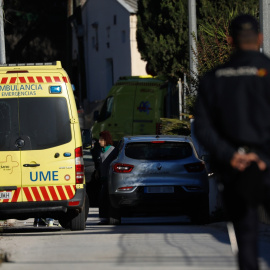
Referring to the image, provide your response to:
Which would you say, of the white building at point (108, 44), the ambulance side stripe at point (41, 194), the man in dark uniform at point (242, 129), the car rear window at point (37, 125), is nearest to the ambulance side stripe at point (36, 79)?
the car rear window at point (37, 125)

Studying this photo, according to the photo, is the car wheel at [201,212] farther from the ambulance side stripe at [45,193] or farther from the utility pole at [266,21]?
the ambulance side stripe at [45,193]

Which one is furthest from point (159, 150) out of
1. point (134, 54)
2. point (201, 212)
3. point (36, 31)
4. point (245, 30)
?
point (36, 31)

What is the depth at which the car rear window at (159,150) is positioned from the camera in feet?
48.6

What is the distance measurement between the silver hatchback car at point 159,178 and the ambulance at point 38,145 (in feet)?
6.54

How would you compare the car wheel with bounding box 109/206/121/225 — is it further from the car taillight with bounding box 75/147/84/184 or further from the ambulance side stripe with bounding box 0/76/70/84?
the ambulance side stripe with bounding box 0/76/70/84

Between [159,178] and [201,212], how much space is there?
876 millimetres

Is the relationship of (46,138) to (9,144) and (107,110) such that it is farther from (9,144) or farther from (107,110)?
(107,110)

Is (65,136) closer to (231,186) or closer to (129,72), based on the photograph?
(231,186)

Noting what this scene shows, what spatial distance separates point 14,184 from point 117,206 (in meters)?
2.49

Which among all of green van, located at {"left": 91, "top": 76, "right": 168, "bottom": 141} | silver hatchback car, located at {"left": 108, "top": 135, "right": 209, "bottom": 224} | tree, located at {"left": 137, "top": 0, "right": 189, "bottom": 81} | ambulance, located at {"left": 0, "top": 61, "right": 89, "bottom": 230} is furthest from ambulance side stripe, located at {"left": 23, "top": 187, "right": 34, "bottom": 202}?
tree, located at {"left": 137, "top": 0, "right": 189, "bottom": 81}

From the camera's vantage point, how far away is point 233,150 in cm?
582

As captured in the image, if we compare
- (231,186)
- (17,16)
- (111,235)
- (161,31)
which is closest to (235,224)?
(231,186)

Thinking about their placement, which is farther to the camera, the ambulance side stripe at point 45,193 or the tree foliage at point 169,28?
the tree foliage at point 169,28

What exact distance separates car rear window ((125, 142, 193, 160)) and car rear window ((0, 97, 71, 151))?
240 centimetres
